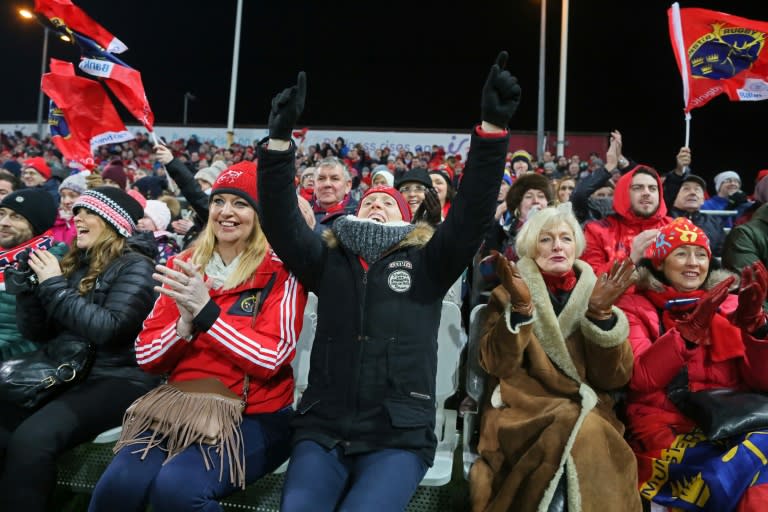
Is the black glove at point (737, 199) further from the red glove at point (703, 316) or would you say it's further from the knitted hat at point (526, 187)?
the red glove at point (703, 316)

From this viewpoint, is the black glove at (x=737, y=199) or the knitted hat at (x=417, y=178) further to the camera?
the black glove at (x=737, y=199)

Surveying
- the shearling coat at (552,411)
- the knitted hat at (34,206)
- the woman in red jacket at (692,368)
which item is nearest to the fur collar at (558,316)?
the shearling coat at (552,411)

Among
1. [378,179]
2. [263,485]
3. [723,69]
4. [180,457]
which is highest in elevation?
[723,69]

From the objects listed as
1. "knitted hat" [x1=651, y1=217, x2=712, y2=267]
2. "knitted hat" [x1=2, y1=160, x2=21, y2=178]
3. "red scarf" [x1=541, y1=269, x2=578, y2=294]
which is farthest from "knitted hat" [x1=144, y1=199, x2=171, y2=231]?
"knitted hat" [x1=2, y1=160, x2=21, y2=178]

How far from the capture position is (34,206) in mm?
3215

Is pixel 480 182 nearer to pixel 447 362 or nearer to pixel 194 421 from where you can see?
pixel 447 362

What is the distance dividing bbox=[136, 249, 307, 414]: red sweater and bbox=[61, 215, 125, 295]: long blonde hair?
2.12ft

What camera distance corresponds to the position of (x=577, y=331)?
2.57 meters

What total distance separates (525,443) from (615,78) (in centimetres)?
2359

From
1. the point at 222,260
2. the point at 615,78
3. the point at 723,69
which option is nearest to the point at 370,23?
the point at 615,78

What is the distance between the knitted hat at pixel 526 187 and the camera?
4.20 m

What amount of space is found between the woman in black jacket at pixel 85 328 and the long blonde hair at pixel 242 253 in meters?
0.45

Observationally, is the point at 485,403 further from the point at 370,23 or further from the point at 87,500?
the point at 370,23

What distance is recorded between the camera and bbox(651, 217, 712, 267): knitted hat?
2802 millimetres
